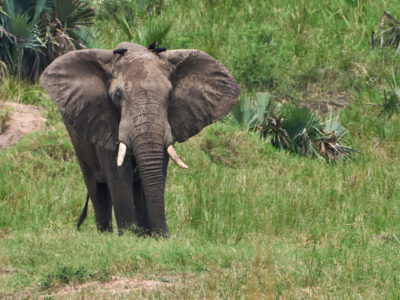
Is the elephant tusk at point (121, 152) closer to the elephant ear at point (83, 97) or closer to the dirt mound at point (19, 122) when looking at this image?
the elephant ear at point (83, 97)

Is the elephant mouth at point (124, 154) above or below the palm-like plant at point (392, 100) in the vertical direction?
above

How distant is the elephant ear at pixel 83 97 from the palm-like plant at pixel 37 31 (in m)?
7.36

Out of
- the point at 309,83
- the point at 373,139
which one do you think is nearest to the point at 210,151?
the point at 373,139

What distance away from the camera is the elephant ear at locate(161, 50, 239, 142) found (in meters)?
7.96

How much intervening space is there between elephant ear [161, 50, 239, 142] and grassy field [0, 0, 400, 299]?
3.67ft

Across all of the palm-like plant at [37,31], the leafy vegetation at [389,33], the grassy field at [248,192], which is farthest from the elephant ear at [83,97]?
the leafy vegetation at [389,33]

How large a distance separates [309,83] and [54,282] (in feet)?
38.4

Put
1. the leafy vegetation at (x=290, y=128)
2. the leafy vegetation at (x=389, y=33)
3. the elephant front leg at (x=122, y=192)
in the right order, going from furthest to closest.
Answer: the leafy vegetation at (x=389, y=33) < the leafy vegetation at (x=290, y=128) < the elephant front leg at (x=122, y=192)

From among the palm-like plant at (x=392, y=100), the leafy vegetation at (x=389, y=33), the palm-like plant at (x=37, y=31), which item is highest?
the palm-like plant at (x=37, y=31)

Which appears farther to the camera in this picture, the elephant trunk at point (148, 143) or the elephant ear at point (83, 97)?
the elephant ear at point (83, 97)

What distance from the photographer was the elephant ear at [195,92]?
7.96 metres

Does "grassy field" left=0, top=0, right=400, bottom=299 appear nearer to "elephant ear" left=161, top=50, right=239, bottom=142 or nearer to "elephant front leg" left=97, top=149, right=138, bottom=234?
"elephant front leg" left=97, top=149, right=138, bottom=234

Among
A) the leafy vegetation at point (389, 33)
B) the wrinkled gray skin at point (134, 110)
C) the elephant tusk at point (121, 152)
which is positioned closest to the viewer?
the elephant tusk at point (121, 152)

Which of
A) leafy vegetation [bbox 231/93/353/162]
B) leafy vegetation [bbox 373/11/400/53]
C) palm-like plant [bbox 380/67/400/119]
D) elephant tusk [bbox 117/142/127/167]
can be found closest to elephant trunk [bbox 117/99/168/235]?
elephant tusk [bbox 117/142/127/167]
